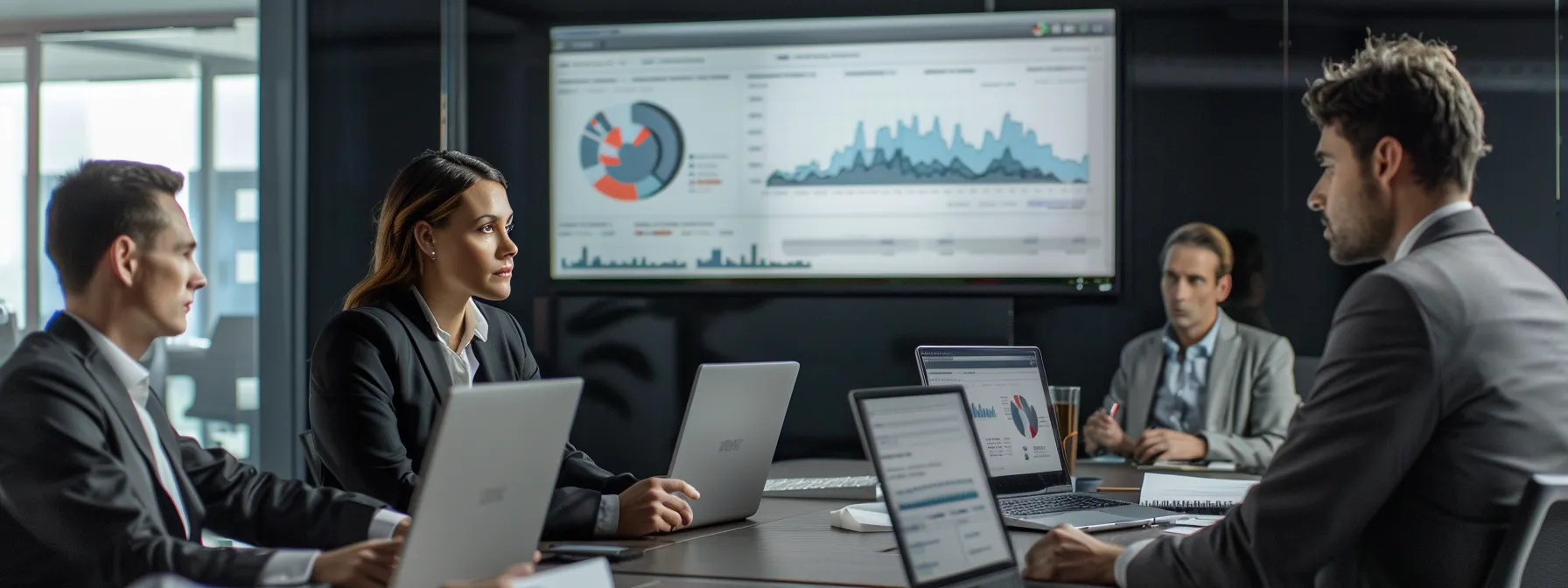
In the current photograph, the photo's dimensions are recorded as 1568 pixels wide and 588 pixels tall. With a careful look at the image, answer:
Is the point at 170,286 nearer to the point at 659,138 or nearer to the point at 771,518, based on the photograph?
the point at 771,518

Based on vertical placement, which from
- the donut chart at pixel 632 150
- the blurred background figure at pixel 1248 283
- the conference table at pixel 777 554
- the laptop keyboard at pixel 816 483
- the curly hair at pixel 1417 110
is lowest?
the laptop keyboard at pixel 816 483

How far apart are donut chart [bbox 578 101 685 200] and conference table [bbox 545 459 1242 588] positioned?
8.30 feet

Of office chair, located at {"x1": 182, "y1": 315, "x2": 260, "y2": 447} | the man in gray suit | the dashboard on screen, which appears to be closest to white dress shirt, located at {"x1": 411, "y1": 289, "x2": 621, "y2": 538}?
the man in gray suit

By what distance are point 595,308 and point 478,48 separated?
1.11m

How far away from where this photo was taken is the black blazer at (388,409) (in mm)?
2301

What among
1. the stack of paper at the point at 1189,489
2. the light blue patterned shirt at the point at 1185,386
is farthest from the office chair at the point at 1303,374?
the stack of paper at the point at 1189,489

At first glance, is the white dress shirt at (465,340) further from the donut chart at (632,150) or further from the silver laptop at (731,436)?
the donut chart at (632,150)

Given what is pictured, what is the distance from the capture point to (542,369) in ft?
16.8

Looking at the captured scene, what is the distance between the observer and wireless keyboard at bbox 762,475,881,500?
111 inches

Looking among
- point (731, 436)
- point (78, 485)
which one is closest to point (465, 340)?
point (731, 436)

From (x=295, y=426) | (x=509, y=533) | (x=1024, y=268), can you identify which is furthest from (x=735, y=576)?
(x=295, y=426)

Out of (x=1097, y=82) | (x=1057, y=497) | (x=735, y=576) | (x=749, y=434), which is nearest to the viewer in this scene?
(x=735, y=576)

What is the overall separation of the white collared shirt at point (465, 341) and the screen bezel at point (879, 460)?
1137 mm

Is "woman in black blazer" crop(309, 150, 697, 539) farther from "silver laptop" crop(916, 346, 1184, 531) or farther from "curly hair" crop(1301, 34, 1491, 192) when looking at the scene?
"curly hair" crop(1301, 34, 1491, 192)
